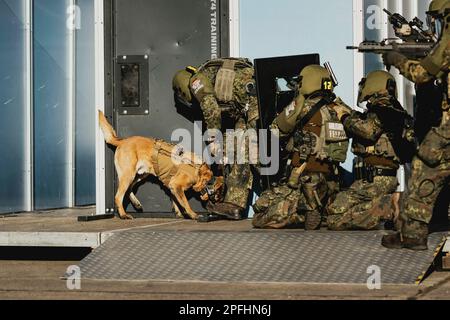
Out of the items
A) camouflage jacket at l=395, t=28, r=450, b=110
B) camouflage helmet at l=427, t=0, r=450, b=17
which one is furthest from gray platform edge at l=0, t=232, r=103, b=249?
camouflage helmet at l=427, t=0, r=450, b=17

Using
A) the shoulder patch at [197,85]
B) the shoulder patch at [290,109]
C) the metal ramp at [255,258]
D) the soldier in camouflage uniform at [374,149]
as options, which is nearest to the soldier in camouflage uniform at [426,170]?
the metal ramp at [255,258]

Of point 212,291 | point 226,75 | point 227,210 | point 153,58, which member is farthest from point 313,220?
point 153,58

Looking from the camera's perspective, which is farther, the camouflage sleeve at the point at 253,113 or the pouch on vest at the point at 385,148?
the camouflage sleeve at the point at 253,113

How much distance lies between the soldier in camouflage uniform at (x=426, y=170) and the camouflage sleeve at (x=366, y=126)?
0.94 metres

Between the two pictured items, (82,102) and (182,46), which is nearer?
(182,46)

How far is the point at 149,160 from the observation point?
372 inches

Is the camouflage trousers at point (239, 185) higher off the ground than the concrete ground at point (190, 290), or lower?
higher

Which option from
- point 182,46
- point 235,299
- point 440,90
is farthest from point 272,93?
point 235,299

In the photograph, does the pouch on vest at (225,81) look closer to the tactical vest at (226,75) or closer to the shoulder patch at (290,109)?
the tactical vest at (226,75)

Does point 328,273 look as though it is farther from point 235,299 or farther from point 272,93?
point 272,93

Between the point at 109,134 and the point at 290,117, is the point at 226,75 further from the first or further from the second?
the point at 109,134

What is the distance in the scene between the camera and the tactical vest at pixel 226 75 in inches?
361

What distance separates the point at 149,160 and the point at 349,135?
2.26 metres

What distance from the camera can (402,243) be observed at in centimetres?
696
